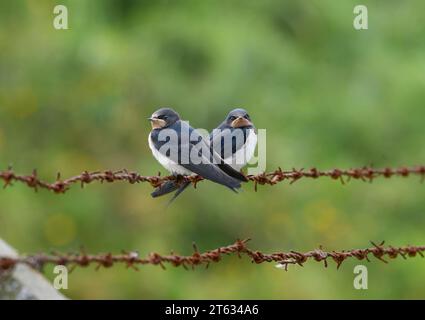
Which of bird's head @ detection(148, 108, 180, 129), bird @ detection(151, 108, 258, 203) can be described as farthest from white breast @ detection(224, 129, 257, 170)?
bird's head @ detection(148, 108, 180, 129)

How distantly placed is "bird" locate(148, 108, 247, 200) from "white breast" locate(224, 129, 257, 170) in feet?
1.27

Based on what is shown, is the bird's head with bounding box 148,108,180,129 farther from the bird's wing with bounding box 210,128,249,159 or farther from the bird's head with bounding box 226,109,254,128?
the bird's head with bounding box 226,109,254,128

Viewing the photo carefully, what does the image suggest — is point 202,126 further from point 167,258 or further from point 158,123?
point 167,258

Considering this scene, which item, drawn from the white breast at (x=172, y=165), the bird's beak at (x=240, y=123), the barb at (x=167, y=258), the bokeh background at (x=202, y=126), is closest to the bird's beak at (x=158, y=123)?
the white breast at (x=172, y=165)

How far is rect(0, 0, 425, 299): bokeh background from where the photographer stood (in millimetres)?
12930

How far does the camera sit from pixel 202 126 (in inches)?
524

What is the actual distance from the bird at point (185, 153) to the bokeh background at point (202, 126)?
677 cm

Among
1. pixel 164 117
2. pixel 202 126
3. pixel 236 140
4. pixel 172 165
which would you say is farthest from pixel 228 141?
pixel 202 126

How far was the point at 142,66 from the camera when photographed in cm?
1470

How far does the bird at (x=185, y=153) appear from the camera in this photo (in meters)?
4.64

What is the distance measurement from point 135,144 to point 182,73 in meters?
1.70
